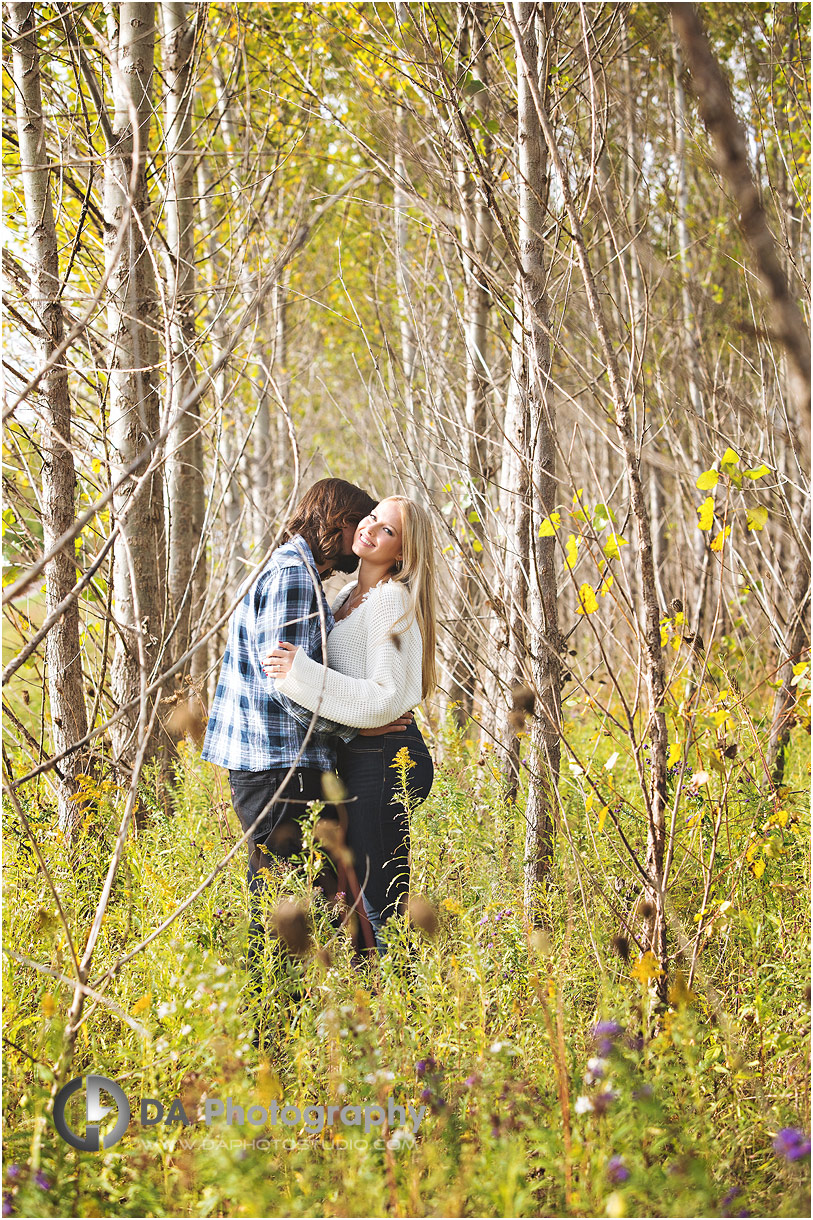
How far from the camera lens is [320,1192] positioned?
1549 mm

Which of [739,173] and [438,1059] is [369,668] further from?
[739,173]

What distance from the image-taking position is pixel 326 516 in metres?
2.54

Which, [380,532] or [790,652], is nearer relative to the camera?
[380,532]

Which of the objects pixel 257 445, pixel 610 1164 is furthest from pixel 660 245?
pixel 610 1164

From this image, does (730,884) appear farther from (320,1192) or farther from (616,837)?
(320,1192)

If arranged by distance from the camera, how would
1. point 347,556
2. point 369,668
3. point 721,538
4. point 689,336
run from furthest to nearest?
point 689,336 → point 347,556 → point 369,668 → point 721,538

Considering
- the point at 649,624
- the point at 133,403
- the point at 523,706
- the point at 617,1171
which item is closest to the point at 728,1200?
the point at 617,1171

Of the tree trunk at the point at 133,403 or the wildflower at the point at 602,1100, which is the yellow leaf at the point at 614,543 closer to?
the wildflower at the point at 602,1100

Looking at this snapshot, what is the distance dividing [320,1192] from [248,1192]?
1.01ft

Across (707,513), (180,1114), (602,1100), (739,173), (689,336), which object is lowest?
(180,1114)

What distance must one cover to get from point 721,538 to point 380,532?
101 centimetres

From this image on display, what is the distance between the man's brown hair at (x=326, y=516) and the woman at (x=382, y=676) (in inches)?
2.4

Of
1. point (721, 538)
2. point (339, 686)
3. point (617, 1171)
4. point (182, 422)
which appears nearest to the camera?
point (617, 1171)
